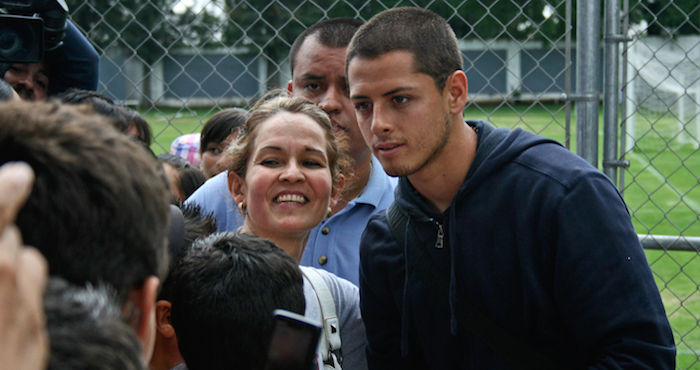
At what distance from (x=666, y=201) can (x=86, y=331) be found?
1155 cm

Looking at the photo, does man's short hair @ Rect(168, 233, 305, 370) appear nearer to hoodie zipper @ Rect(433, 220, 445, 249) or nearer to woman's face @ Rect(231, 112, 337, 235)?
hoodie zipper @ Rect(433, 220, 445, 249)

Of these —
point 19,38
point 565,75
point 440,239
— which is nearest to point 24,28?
point 19,38

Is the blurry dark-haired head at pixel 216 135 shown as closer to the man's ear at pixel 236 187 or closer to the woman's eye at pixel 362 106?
the man's ear at pixel 236 187

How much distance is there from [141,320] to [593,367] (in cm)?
127

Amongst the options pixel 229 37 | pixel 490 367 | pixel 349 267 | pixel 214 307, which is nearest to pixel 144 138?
pixel 349 267

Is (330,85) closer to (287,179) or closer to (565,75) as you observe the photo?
(287,179)

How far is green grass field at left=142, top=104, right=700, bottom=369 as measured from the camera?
3867 mm

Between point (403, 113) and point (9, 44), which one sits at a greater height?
point (9, 44)

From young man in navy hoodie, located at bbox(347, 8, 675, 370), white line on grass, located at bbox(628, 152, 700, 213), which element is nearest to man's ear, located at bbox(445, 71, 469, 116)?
young man in navy hoodie, located at bbox(347, 8, 675, 370)

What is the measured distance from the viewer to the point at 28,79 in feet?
9.70

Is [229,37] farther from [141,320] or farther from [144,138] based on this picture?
[141,320]

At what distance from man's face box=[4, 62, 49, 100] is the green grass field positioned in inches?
24.8

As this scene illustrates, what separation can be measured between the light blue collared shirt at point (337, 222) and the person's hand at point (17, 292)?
74.8 inches

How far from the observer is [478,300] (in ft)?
6.09
